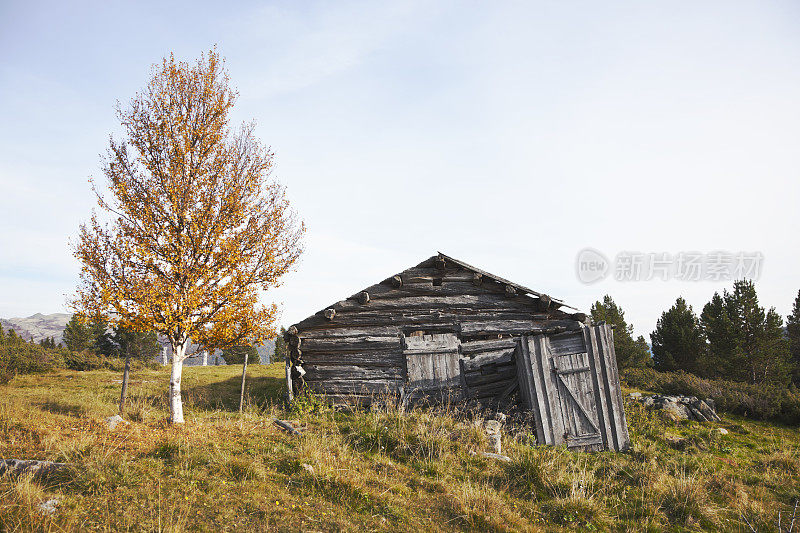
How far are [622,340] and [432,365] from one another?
25.1 metres

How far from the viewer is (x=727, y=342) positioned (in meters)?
26.2

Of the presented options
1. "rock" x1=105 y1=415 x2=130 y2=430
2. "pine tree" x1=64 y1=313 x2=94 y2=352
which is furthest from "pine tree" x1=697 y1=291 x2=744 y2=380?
"pine tree" x1=64 y1=313 x2=94 y2=352

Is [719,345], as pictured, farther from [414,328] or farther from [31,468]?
[31,468]

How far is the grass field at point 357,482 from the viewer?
15.9ft

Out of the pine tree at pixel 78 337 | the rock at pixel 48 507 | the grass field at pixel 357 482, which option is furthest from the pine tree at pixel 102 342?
the rock at pixel 48 507

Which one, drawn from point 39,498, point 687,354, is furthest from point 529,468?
point 687,354

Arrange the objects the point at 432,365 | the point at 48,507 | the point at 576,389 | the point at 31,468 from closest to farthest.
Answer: the point at 48,507
the point at 31,468
the point at 576,389
the point at 432,365

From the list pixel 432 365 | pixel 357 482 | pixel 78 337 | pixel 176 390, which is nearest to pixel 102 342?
pixel 78 337

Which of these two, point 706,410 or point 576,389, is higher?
point 576,389

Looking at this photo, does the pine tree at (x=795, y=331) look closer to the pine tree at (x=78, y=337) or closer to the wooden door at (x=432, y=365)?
the wooden door at (x=432, y=365)

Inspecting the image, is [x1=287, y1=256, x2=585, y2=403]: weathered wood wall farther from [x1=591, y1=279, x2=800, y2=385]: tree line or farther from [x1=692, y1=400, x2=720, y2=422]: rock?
[x1=591, y1=279, x2=800, y2=385]: tree line

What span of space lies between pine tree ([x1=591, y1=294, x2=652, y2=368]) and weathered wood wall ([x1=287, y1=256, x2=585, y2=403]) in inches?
728

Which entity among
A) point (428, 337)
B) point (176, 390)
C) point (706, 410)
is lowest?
point (706, 410)

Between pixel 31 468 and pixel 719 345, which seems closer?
pixel 31 468
